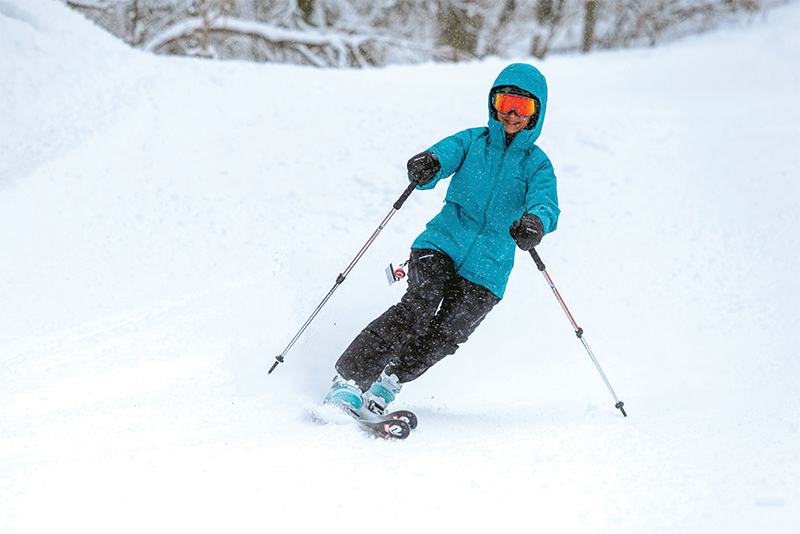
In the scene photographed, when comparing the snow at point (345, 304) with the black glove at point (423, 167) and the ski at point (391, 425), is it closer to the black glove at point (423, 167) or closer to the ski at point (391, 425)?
the ski at point (391, 425)

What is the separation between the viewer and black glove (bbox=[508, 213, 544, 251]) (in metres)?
2.93

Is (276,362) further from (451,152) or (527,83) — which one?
(527,83)

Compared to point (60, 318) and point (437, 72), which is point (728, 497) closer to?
point (60, 318)

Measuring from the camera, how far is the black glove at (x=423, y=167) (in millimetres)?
3166

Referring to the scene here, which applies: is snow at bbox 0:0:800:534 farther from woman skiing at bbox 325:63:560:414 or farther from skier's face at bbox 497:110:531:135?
skier's face at bbox 497:110:531:135

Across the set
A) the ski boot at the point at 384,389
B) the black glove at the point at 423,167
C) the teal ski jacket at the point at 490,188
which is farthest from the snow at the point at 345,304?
the black glove at the point at 423,167

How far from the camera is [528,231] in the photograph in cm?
292

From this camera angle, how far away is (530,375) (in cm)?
434

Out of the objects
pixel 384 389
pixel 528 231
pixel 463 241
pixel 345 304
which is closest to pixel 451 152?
pixel 463 241

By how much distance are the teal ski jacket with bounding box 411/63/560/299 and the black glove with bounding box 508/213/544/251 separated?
305 mm

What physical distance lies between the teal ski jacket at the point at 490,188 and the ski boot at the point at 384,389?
611mm

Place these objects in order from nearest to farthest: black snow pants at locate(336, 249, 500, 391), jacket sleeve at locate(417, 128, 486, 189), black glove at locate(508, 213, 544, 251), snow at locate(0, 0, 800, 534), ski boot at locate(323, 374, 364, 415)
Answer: snow at locate(0, 0, 800, 534) → black glove at locate(508, 213, 544, 251) → ski boot at locate(323, 374, 364, 415) → black snow pants at locate(336, 249, 500, 391) → jacket sleeve at locate(417, 128, 486, 189)

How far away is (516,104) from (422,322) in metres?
1.10

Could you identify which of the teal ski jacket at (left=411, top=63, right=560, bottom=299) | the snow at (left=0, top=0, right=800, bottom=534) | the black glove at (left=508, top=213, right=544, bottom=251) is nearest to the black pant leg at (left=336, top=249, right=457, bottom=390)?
the teal ski jacket at (left=411, top=63, right=560, bottom=299)
